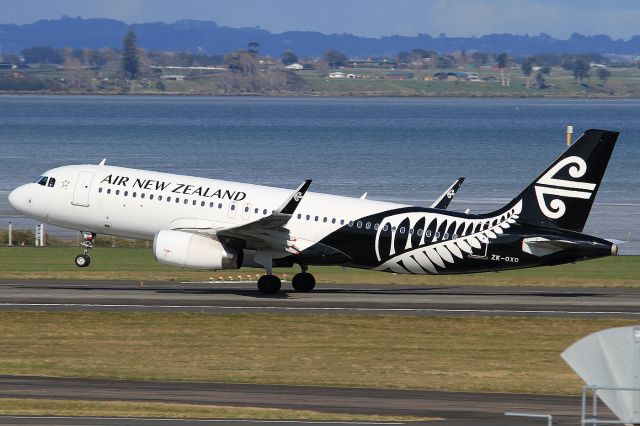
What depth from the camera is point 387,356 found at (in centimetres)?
3550

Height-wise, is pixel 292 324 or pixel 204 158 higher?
pixel 292 324

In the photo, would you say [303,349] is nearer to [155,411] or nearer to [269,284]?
[155,411]

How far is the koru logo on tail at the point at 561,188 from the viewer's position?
4625 centimetres

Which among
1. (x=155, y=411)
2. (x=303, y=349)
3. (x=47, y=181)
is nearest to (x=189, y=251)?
(x=47, y=181)

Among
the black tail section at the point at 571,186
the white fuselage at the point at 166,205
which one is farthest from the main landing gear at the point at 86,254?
the black tail section at the point at 571,186

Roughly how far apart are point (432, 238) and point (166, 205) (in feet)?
33.0

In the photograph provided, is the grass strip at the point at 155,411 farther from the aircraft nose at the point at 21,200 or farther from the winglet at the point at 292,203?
the aircraft nose at the point at 21,200

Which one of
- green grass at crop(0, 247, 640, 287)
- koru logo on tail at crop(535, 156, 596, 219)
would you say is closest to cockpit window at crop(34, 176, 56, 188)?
green grass at crop(0, 247, 640, 287)

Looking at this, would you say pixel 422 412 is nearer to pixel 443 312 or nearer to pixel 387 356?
pixel 387 356

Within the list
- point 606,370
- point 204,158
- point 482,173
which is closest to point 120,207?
point 606,370

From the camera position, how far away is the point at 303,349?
120ft

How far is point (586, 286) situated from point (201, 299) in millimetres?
17135

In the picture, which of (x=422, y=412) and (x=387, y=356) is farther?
(x=387, y=356)

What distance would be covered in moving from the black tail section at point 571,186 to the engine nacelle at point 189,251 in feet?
35.9
